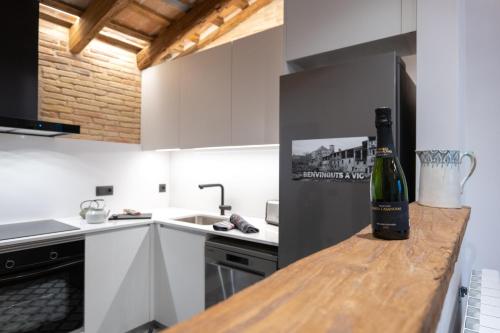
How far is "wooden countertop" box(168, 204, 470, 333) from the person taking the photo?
0.93 feet

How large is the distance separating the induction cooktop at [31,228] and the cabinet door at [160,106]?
1.04 meters

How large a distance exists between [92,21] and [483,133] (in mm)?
2944

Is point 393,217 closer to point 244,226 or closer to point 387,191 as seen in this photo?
point 387,191

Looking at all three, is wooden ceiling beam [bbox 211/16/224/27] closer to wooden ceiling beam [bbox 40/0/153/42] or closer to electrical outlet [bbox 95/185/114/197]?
wooden ceiling beam [bbox 40/0/153/42]

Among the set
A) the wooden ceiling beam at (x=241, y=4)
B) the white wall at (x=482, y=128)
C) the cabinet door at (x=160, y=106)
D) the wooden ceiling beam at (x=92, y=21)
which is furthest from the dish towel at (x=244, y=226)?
the wooden ceiling beam at (x=241, y=4)

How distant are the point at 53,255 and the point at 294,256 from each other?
153 centimetres

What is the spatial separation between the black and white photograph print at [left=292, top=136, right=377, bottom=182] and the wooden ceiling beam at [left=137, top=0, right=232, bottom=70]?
5.90 feet

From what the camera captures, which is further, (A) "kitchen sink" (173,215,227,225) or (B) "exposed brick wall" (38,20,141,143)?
(A) "kitchen sink" (173,215,227,225)

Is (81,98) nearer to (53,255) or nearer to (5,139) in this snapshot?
(5,139)

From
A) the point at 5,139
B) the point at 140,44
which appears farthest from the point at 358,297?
the point at 140,44

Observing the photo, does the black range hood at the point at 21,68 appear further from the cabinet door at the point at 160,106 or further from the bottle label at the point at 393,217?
the bottle label at the point at 393,217

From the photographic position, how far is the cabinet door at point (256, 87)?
1970 millimetres

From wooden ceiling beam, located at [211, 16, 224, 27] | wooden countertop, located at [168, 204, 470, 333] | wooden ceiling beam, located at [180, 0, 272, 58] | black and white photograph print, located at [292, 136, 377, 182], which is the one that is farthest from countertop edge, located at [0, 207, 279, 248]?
wooden ceiling beam, located at [211, 16, 224, 27]

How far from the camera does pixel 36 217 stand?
2322 mm
